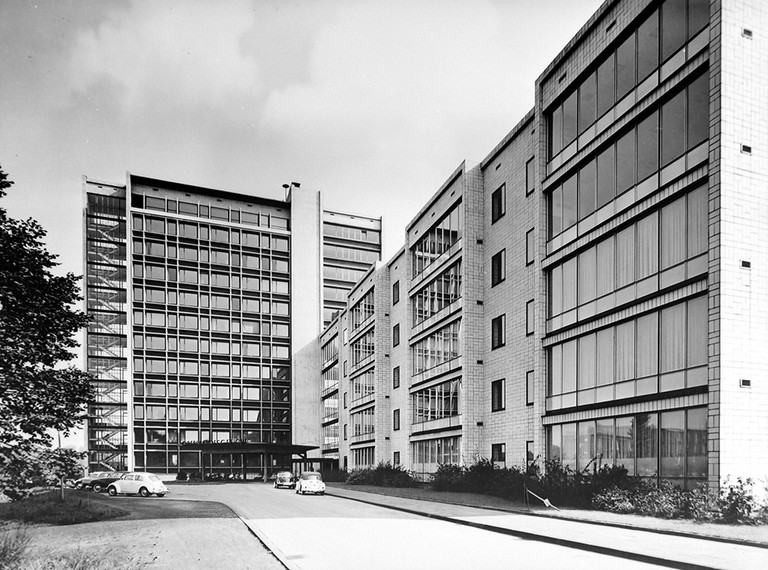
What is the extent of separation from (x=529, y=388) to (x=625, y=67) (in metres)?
14.7

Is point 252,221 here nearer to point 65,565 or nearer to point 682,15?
point 682,15

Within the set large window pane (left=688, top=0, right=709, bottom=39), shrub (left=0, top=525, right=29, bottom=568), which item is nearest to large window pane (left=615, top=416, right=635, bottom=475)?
large window pane (left=688, top=0, right=709, bottom=39)

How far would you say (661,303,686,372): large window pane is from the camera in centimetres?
2053

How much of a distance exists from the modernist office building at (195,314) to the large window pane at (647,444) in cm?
5503

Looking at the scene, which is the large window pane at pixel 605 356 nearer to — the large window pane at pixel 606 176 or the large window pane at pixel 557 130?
the large window pane at pixel 606 176

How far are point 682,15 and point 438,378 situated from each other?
25126mm

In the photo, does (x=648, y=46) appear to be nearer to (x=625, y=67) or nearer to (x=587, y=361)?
(x=625, y=67)

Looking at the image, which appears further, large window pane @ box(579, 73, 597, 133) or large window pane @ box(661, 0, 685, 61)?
large window pane @ box(579, 73, 597, 133)

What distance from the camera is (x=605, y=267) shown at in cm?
2488

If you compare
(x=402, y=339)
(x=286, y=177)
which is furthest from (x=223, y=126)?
(x=402, y=339)

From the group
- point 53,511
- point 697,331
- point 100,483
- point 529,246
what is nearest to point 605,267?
point 697,331

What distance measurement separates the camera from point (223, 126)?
15.5m

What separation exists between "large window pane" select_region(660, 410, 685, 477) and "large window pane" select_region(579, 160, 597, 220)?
881 cm

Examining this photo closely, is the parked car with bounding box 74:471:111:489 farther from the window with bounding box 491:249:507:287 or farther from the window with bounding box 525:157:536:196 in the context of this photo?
the window with bounding box 525:157:536:196
